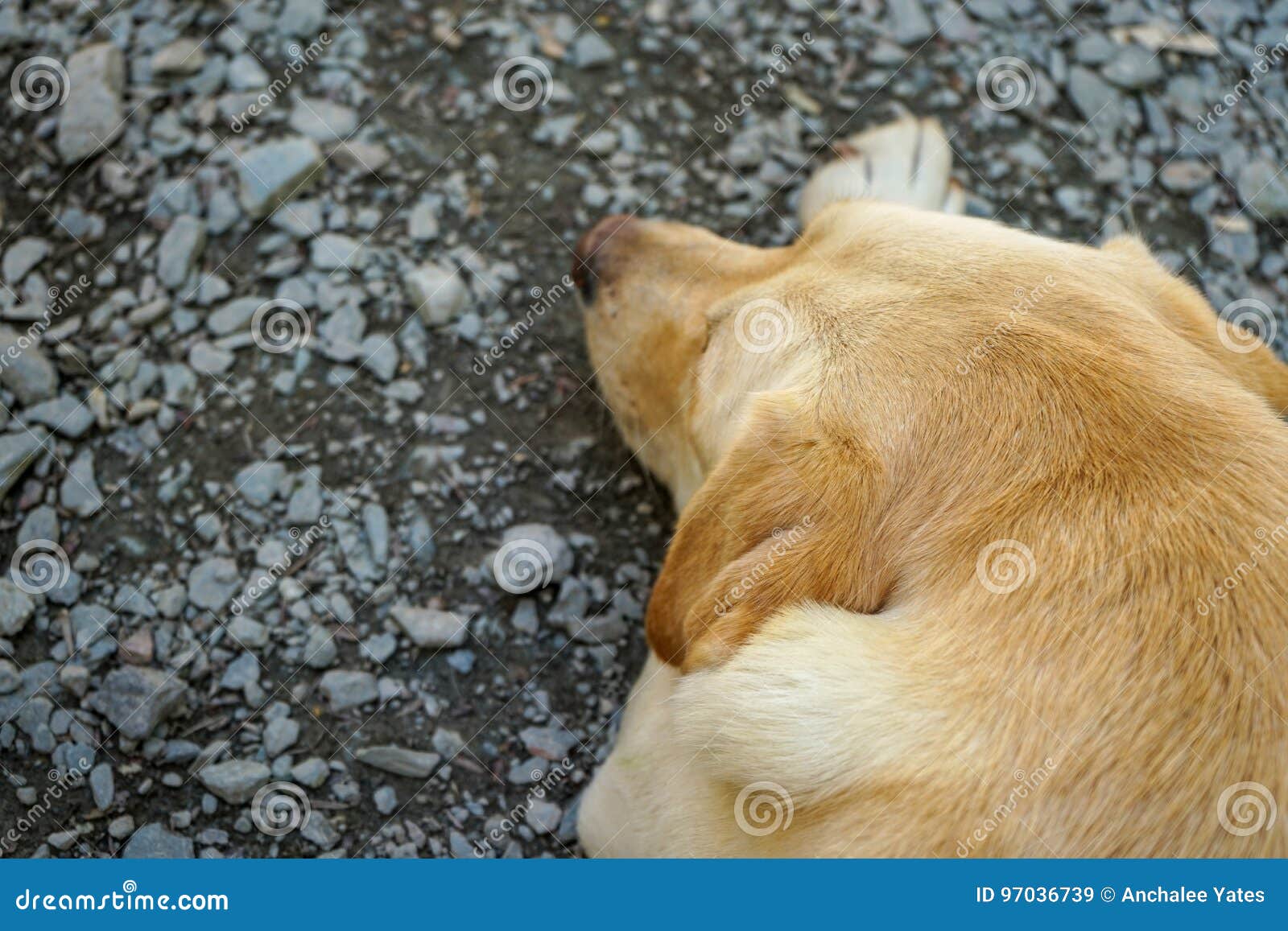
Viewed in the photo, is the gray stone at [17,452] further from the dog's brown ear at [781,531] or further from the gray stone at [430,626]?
the dog's brown ear at [781,531]

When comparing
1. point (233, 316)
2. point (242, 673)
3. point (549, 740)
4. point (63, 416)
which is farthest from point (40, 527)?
point (549, 740)

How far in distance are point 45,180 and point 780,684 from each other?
3.61m

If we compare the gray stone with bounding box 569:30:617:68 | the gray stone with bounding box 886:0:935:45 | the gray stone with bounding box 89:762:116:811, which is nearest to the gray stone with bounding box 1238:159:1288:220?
the gray stone with bounding box 886:0:935:45

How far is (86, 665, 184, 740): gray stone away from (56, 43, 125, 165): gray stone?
6.94 feet

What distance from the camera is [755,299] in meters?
2.87

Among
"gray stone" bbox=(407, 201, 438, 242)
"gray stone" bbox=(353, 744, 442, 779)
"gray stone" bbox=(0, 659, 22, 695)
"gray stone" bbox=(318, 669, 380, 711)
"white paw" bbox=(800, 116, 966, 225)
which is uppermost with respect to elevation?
"white paw" bbox=(800, 116, 966, 225)

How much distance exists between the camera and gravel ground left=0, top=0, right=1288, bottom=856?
3.37m

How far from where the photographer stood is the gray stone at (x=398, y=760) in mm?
3359

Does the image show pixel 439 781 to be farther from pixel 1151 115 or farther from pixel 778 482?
pixel 1151 115

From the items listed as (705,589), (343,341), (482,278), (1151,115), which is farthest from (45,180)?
(1151,115)

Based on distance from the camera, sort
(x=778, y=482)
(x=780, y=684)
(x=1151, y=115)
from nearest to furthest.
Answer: (x=780, y=684), (x=778, y=482), (x=1151, y=115)

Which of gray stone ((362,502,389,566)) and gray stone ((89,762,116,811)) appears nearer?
gray stone ((89,762,116,811))

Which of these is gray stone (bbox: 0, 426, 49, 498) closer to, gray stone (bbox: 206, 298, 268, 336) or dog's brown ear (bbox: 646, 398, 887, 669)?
gray stone (bbox: 206, 298, 268, 336)

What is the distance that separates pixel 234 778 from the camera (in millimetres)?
3268
